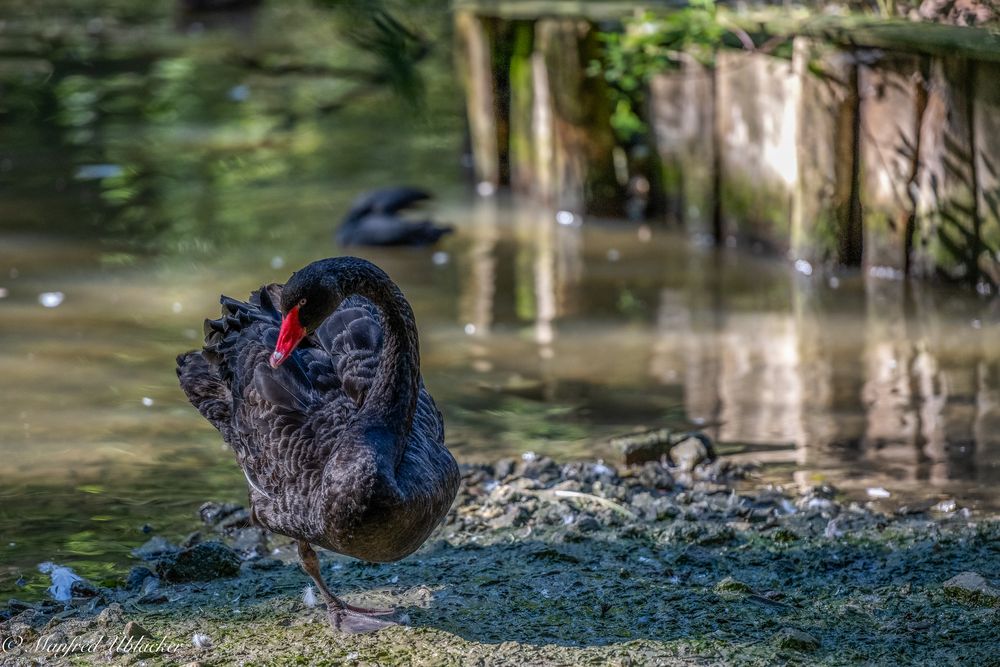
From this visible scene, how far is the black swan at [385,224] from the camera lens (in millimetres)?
10445

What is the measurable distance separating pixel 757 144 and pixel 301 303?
5.98 meters

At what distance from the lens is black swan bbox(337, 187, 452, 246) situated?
34.3 feet

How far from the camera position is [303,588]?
520cm

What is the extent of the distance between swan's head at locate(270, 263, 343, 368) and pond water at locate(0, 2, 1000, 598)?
1.96ft

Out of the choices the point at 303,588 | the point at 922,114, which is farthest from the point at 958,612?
the point at 922,114

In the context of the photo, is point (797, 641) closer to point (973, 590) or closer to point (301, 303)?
point (973, 590)

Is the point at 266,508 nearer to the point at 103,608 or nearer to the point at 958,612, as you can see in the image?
the point at 103,608

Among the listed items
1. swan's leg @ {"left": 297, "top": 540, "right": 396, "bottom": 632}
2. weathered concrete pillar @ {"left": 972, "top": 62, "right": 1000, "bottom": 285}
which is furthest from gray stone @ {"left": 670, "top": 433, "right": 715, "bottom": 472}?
weathered concrete pillar @ {"left": 972, "top": 62, "right": 1000, "bottom": 285}

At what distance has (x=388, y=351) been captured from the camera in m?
4.68

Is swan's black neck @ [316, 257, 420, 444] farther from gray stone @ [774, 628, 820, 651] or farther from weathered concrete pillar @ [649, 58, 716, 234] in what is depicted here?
weathered concrete pillar @ [649, 58, 716, 234]

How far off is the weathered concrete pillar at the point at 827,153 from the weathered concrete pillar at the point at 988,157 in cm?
87

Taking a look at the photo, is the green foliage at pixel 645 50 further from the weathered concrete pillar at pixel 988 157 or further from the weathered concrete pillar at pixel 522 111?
the weathered concrete pillar at pixel 988 157

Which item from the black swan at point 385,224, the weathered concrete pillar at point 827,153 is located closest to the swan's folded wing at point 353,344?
the weathered concrete pillar at point 827,153

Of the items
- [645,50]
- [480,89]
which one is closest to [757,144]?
[645,50]
